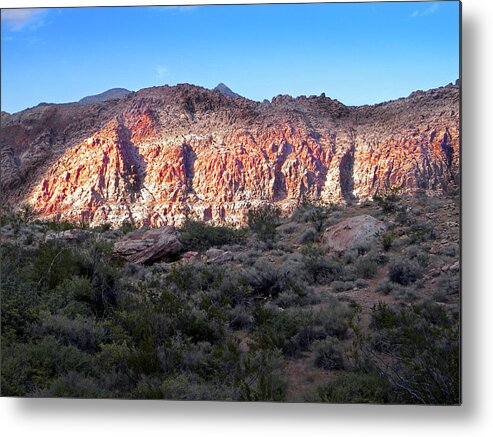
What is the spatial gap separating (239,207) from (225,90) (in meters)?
2.26

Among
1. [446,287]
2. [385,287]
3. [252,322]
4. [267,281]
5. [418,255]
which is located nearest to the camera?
[446,287]

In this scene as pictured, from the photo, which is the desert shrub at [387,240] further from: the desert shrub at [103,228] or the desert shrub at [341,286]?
the desert shrub at [103,228]

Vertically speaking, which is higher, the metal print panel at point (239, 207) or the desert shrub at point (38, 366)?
the metal print panel at point (239, 207)

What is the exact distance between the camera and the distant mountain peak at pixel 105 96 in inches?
292

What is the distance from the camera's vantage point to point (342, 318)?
5.89 meters

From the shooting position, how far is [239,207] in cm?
918

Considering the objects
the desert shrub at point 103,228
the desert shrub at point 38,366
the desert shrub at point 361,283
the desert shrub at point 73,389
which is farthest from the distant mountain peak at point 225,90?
the desert shrub at point 73,389

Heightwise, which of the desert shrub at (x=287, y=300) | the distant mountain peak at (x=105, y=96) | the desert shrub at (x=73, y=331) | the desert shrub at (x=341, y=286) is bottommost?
the desert shrub at (x=73, y=331)

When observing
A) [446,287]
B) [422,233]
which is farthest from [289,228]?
[446,287]

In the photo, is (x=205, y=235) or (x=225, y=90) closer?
(x=225, y=90)

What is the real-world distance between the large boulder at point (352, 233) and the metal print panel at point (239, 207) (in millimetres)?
35

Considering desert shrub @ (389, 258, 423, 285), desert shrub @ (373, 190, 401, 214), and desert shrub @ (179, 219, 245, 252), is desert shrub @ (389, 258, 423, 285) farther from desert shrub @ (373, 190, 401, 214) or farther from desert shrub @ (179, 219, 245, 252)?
desert shrub @ (179, 219, 245, 252)

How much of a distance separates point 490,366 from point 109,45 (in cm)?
514

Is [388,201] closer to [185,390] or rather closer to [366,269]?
[366,269]
